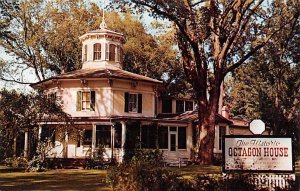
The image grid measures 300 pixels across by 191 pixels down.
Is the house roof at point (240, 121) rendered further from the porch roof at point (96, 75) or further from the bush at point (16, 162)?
the bush at point (16, 162)

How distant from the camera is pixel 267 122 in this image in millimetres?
31484

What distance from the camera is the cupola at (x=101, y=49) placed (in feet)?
96.9

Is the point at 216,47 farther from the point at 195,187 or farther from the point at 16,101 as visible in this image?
the point at 195,187

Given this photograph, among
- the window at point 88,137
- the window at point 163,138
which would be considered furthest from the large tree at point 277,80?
the window at point 88,137

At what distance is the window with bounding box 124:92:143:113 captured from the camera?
28.2 metres

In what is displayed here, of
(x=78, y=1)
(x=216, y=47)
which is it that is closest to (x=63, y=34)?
(x=78, y=1)

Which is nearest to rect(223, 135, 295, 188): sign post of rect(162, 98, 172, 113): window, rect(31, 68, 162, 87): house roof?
rect(31, 68, 162, 87): house roof

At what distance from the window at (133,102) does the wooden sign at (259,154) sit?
15910 millimetres

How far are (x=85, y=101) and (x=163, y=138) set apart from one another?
5.89 metres

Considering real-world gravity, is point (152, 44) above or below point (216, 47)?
above

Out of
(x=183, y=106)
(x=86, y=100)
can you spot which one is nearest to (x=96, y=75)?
(x=86, y=100)

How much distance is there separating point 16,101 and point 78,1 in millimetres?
9967

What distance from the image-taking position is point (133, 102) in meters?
28.6

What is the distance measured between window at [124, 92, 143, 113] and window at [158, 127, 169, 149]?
198cm
